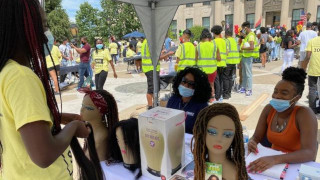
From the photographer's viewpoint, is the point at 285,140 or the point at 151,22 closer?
the point at 285,140

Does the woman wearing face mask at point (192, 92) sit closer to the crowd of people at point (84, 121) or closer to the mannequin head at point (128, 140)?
the crowd of people at point (84, 121)

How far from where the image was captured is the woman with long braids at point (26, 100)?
0.81 m

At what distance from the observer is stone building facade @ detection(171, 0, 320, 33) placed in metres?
26.2

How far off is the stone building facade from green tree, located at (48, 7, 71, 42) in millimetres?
14798

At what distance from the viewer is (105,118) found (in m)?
1.77

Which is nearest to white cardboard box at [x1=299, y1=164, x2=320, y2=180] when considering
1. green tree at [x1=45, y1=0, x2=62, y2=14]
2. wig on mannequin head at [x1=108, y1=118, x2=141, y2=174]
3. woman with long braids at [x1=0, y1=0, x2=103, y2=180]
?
wig on mannequin head at [x1=108, y1=118, x2=141, y2=174]

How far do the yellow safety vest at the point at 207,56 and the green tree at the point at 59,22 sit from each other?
2854 cm

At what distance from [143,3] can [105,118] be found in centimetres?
208

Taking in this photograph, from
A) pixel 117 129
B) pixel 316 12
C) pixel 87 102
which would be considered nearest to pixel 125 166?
pixel 117 129

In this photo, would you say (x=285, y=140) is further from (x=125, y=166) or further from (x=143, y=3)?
(x=143, y=3)

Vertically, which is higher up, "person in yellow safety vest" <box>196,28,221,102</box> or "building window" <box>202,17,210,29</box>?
"building window" <box>202,17,210,29</box>

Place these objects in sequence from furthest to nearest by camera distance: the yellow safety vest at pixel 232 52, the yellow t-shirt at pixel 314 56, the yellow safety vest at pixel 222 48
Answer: the yellow safety vest at pixel 232 52 → the yellow safety vest at pixel 222 48 → the yellow t-shirt at pixel 314 56

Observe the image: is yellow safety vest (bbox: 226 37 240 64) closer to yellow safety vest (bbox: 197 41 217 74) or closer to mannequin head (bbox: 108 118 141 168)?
yellow safety vest (bbox: 197 41 217 74)

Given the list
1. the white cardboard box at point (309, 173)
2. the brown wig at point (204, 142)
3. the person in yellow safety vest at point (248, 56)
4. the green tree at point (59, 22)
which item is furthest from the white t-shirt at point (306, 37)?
the green tree at point (59, 22)
